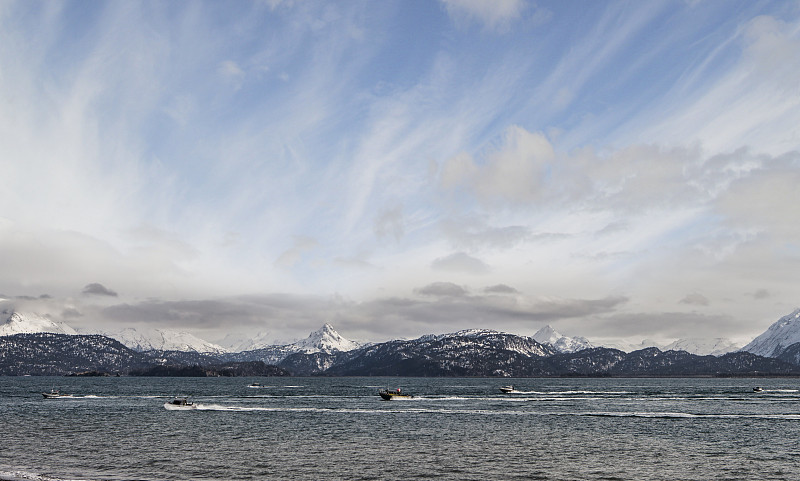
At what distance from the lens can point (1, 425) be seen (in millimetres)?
108938

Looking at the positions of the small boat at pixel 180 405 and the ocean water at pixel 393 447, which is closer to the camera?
the ocean water at pixel 393 447

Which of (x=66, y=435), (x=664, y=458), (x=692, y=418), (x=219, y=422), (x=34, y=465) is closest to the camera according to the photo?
(x=34, y=465)

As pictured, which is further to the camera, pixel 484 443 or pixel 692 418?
pixel 692 418

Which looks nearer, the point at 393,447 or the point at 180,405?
the point at 393,447

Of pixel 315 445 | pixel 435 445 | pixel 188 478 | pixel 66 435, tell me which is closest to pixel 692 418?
pixel 435 445

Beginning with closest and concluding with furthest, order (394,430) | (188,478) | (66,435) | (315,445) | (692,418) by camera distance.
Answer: (188,478)
(315,445)
(66,435)
(394,430)
(692,418)

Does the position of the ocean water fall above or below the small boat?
below

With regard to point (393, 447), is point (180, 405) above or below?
above

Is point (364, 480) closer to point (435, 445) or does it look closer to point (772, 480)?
point (435, 445)

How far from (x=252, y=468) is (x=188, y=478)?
319 inches

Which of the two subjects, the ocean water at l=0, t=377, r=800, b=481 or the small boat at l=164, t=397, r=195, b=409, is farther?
the small boat at l=164, t=397, r=195, b=409

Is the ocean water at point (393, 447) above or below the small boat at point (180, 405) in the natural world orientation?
below

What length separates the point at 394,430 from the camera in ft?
347

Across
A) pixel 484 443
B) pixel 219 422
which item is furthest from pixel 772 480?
pixel 219 422
